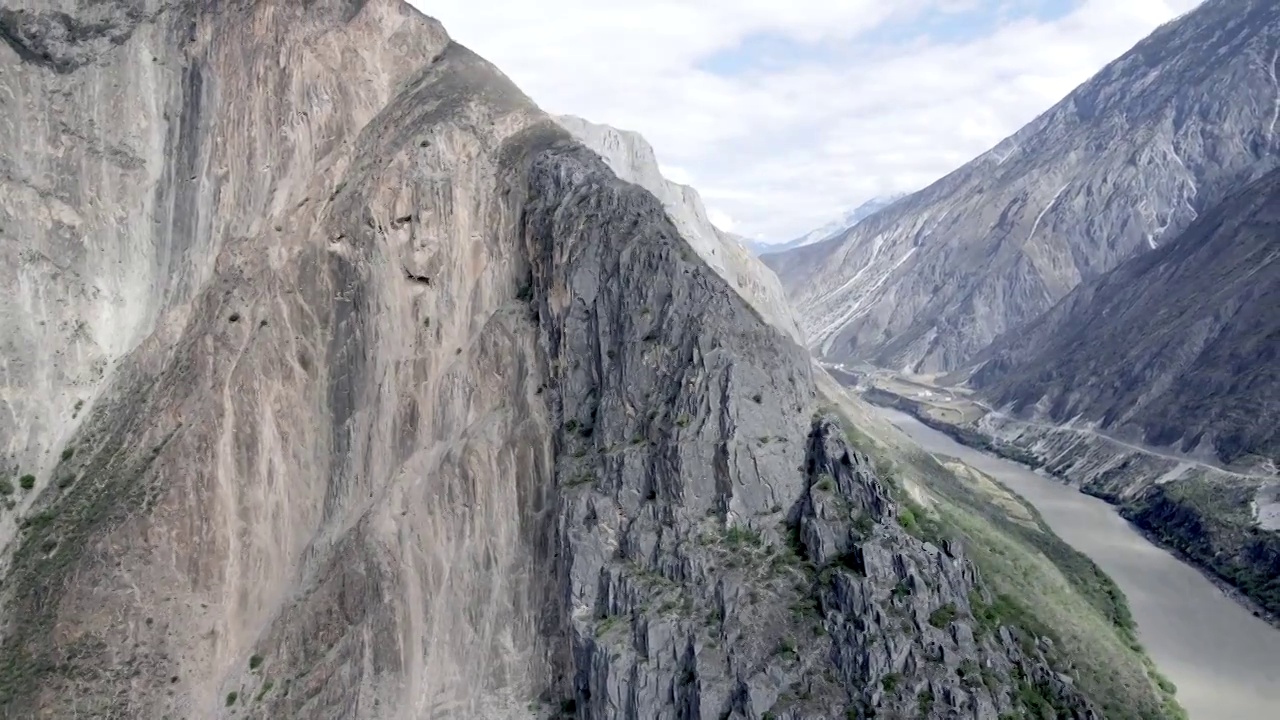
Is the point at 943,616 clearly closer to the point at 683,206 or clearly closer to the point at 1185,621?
the point at 1185,621

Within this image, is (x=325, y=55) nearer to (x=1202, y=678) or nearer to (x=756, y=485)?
(x=756, y=485)

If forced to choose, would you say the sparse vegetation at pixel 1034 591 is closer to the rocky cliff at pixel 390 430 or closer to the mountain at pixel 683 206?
the rocky cliff at pixel 390 430

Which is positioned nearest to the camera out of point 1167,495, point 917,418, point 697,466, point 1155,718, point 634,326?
point 697,466

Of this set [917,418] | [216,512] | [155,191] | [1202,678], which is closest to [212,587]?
[216,512]

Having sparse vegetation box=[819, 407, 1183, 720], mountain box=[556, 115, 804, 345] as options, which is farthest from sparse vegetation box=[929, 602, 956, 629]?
mountain box=[556, 115, 804, 345]

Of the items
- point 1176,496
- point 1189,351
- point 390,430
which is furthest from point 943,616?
point 1189,351

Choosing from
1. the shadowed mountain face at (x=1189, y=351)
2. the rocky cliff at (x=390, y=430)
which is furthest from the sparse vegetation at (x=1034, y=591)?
the shadowed mountain face at (x=1189, y=351)

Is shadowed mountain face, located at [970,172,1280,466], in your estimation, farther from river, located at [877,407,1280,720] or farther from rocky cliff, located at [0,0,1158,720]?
rocky cliff, located at [0,0,1158,720]
